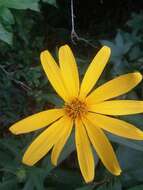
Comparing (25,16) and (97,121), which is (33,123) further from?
(25,16)

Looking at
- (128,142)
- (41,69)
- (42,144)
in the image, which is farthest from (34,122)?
(41,69)

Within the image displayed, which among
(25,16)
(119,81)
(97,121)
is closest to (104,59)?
(119,81)

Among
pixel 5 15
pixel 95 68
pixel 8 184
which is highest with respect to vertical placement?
pixel 5 15

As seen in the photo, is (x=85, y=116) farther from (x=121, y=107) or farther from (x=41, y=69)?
(x=41, y=69)

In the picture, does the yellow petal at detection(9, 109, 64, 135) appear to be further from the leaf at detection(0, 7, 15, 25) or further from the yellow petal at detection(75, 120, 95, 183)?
the leaf at detection(0, 7, 15, 25)

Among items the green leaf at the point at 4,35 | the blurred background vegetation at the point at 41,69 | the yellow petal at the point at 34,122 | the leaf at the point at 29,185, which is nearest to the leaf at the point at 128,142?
the blurred background vegetation at the point at 41,69
